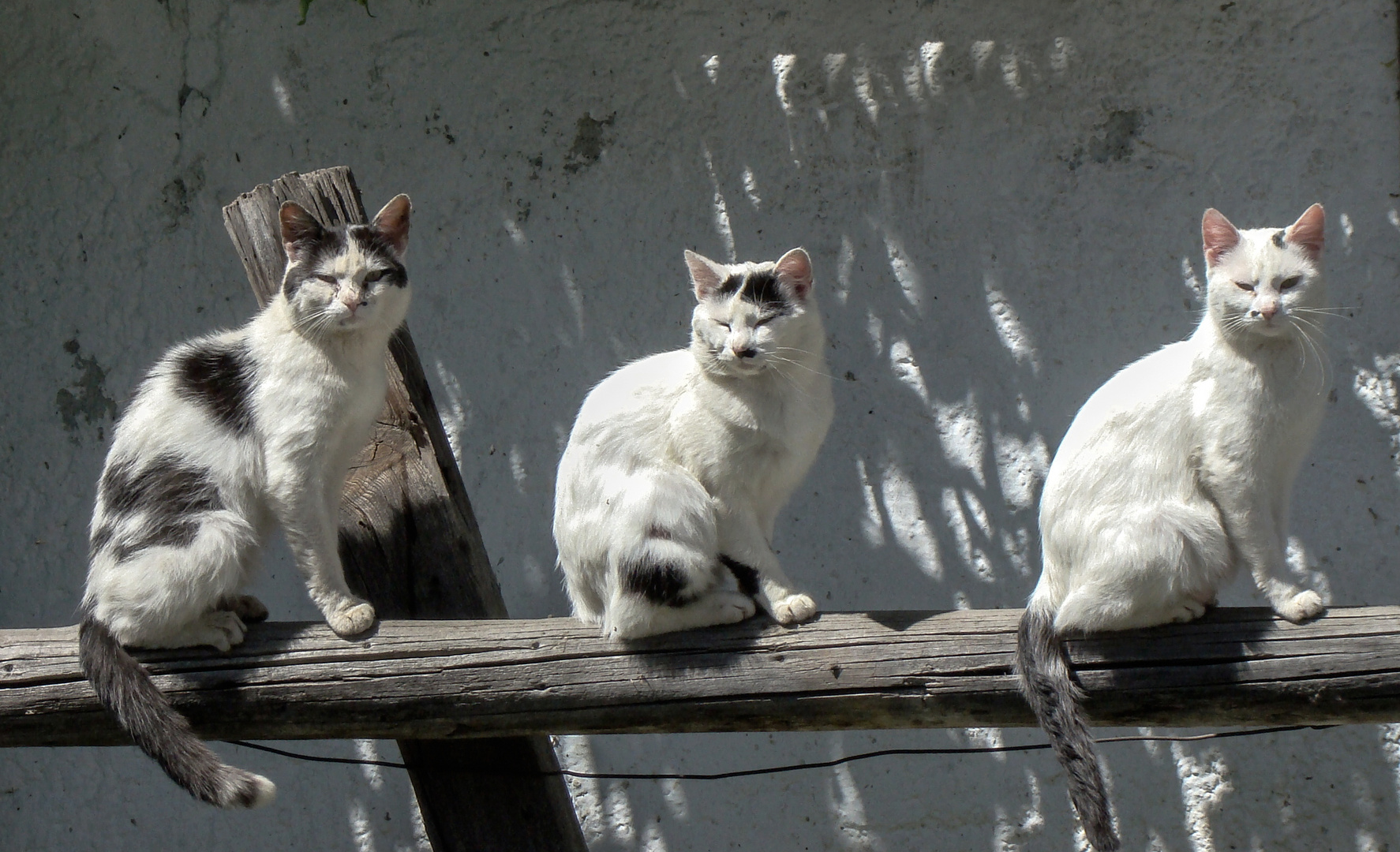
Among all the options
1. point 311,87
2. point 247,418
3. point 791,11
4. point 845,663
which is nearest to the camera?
point 845,663

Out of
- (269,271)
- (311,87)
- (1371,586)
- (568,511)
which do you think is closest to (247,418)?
(269,271)

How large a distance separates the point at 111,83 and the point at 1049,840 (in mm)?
4033

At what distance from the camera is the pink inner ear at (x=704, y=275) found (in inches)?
99.0

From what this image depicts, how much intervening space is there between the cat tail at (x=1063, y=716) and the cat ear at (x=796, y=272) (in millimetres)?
853

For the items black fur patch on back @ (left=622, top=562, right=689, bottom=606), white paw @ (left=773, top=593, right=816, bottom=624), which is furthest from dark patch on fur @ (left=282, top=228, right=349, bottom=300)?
white paw @ (left=773, top=593, right=816, bottom=624)

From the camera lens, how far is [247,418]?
256 centimetres

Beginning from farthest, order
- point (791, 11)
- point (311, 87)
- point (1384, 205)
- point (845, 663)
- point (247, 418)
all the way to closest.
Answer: point (311, 87)
point (791, 11)
point (1384, 205)
point (247, 418)
point (845, 663)

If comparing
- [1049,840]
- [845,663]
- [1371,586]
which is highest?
[845,663]

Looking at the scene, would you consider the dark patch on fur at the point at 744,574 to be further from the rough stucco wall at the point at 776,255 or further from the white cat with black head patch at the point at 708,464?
the rough stucco wall at the point at 776,255

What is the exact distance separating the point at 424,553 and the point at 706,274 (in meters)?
1.08

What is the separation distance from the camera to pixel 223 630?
2508 mm

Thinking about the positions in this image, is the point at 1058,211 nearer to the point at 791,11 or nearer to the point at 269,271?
the point at 791,11

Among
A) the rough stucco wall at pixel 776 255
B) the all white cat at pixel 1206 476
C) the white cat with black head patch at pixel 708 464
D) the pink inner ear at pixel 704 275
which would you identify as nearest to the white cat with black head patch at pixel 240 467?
the white cat with black head patch at pixel 708 464

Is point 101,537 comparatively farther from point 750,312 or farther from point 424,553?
point 750,312
